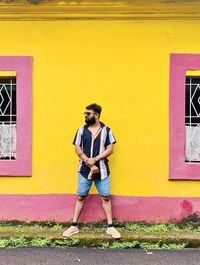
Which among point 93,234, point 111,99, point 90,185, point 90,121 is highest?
point 111,99

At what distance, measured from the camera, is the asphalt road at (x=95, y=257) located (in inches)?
212

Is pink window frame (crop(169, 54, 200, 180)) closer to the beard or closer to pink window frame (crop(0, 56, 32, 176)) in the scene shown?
the beard

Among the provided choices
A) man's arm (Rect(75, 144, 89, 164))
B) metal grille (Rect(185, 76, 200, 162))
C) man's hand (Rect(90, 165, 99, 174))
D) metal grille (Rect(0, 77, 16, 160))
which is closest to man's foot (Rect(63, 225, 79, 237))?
man's hand (Rect(90, 165, 99, 174))

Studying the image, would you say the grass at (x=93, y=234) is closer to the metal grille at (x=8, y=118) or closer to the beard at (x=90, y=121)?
the metal grille at (x=8, y=118)

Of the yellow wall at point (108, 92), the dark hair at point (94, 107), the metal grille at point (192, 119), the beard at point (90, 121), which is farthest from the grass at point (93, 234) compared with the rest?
the dark hair at point (94, 107)

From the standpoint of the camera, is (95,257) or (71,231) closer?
(95,257)

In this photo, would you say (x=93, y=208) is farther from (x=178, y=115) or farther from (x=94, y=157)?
(x=178, y=115)

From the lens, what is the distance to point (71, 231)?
616 centimetres

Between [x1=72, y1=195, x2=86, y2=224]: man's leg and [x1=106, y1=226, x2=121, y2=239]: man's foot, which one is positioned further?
[x1=72, y1=195, x2=86, y2=224]: man's leg

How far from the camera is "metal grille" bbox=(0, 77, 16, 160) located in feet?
22.0

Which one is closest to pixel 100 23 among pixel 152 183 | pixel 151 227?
pixel 152 183

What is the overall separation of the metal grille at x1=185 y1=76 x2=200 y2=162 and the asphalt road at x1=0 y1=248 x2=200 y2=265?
4.50 feet

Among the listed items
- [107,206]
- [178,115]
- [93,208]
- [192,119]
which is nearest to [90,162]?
[107,206]

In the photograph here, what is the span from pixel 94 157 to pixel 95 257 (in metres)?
1.26
